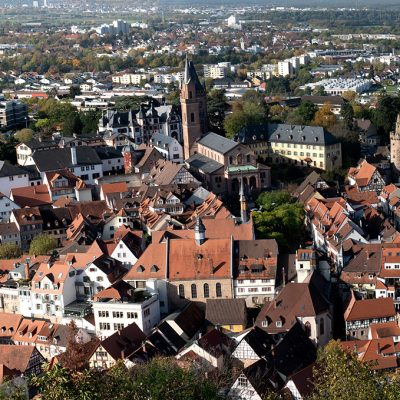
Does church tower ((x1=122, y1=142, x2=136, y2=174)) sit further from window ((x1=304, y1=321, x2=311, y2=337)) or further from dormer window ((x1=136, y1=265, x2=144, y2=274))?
window ((x1=304, y1=321, x2=311, y2=337))

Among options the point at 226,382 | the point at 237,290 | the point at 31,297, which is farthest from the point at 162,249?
the point at 226,382

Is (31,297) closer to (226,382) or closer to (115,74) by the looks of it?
(226,382)

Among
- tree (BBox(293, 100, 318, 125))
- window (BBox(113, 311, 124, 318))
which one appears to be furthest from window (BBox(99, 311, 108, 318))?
tree (BBox(293, 100, 318, 125))

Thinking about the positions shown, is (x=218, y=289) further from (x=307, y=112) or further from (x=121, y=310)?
(x=307, y=112)

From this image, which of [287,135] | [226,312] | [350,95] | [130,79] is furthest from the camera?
[130,79]

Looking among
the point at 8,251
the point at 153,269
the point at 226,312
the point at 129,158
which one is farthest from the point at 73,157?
the point at 226,312
